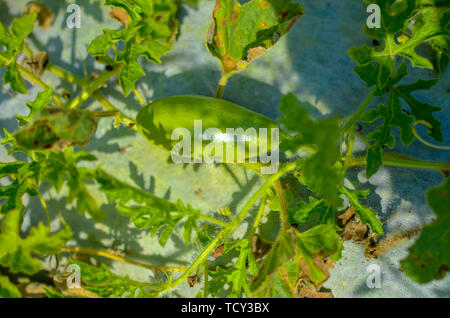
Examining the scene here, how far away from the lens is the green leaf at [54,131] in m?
1.55

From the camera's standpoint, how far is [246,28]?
6.38 feet

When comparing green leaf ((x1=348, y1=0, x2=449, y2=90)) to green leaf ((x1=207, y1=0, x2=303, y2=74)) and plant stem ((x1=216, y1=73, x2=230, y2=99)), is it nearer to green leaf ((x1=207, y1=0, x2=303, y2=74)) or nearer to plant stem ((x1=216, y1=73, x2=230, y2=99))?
green leaf ((x1=207, y1=0, x2=303, y2=74))

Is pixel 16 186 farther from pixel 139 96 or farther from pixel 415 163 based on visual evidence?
pixel 415 163

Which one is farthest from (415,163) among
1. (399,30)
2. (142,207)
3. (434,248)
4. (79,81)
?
(79,81)

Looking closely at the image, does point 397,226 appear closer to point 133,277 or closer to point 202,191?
point 202,191

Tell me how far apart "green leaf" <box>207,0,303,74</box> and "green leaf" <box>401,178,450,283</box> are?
3.29 feet

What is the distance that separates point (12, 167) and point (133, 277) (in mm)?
909

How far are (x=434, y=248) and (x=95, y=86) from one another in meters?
1.79

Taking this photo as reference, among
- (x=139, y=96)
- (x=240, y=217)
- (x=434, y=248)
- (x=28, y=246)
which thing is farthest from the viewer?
(x=139, y=96)

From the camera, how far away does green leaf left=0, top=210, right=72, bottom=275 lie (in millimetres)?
1561

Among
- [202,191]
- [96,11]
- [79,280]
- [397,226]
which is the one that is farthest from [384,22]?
[79,280]

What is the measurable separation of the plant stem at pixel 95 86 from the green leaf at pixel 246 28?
577 mm

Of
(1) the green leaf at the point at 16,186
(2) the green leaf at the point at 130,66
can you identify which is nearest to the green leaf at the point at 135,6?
(2) the green leaf at the point at 130,66

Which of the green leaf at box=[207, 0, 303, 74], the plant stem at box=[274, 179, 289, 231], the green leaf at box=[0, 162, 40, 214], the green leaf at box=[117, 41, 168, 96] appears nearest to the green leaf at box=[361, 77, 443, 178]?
the plant stem at box=[274, 179, 289, 231]
